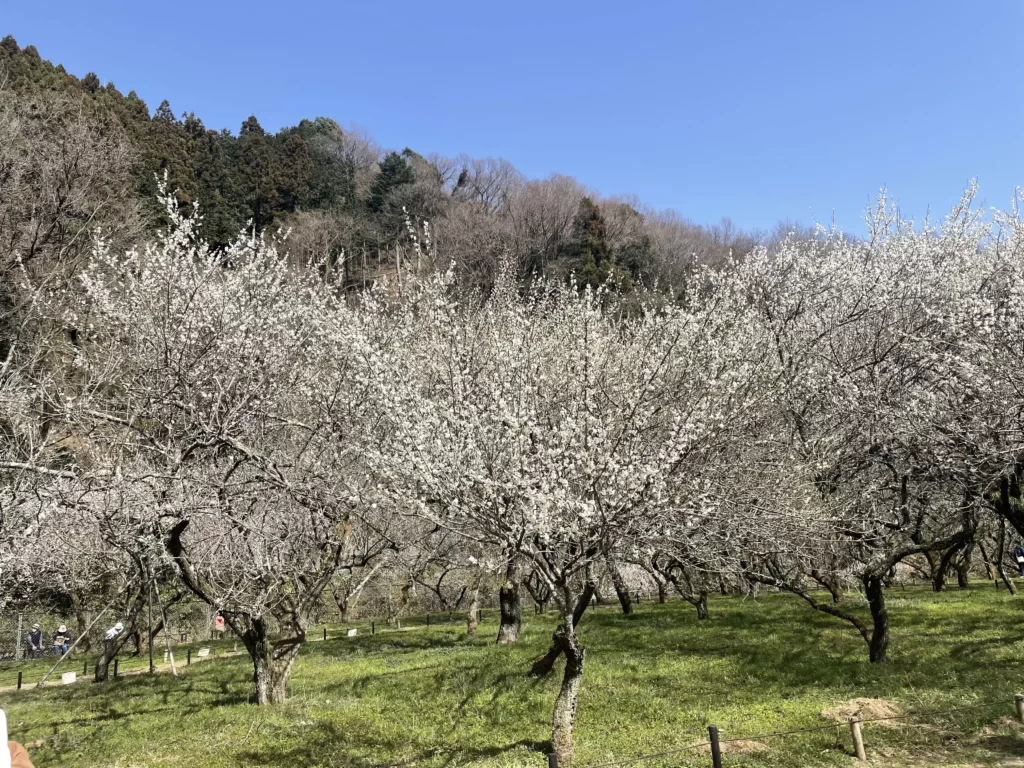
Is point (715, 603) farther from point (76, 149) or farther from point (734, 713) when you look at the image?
point (76, 149)

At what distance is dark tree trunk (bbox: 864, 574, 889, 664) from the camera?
10688 millimetres

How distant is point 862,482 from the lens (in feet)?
44.4

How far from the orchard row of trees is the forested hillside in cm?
675

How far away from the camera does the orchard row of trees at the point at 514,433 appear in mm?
8055

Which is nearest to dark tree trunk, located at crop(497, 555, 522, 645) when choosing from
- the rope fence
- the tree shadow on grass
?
the tree shadow on grass

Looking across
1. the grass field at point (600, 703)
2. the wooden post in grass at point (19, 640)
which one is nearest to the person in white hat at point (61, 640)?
the wooden post in grass at point (19, 640)

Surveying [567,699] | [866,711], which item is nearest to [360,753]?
[567,699]

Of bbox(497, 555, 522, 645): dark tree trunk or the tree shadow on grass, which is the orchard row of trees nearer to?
bbox(497, 555, 522, 645): dark tree trunk

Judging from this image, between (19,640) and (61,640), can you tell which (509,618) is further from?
(19,640)

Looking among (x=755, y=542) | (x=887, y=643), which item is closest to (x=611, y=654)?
(x=755, y=542)

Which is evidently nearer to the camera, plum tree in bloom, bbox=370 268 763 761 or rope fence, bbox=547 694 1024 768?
rope fence, bbox=547 694 1024 768

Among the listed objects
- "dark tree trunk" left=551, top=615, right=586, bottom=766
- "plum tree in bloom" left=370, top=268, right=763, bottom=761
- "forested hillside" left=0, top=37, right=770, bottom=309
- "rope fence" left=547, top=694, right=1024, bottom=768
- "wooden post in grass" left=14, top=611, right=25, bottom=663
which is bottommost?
"wooden post in grass" left=14, top=611, right=25, bottom=663

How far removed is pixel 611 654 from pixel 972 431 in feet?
→ 24.2

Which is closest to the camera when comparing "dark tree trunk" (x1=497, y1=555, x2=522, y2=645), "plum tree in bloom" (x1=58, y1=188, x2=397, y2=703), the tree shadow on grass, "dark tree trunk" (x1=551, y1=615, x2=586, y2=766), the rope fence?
the rope fence
